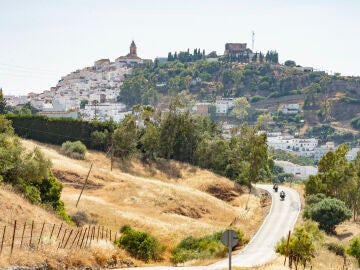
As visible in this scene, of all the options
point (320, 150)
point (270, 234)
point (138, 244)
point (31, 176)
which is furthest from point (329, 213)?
point (320, 150)

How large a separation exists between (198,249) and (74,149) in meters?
34.8

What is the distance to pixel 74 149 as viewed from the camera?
63.8 meters

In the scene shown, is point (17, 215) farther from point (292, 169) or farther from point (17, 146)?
point (292, 169)

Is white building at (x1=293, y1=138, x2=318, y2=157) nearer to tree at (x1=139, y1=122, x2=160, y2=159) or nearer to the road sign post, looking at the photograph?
tree at (x1=139, y1=122, x2=160, y2=159)

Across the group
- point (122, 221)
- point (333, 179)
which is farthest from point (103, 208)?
point (333, 179)

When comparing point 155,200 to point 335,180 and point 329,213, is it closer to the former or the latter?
point 329,213

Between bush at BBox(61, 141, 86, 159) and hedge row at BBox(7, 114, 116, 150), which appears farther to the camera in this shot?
hedge row at BBox(7, 114, 116, 150)

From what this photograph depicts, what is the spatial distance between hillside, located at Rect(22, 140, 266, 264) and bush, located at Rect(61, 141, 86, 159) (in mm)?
1122

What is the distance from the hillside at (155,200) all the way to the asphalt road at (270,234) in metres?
1.22

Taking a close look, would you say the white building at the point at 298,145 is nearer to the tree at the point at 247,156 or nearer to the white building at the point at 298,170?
the white building at the point at 298,170

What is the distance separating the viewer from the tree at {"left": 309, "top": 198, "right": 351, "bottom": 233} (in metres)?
48.9

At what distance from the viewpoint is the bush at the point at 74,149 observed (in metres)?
63.1

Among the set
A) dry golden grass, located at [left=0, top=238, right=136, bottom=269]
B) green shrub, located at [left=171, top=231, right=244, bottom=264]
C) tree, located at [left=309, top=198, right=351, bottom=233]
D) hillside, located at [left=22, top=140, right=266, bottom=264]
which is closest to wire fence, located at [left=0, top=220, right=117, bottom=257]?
dry golden grass, located at [left=0, top=238, right=136, bottom=269]

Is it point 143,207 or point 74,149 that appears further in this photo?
point 74,149
